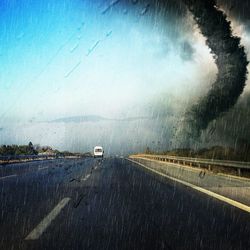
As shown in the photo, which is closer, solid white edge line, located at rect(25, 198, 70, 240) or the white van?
solid white edge line, located at rect(25, 198, 70, 240)

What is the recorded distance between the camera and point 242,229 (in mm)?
7438

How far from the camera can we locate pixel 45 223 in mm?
7898

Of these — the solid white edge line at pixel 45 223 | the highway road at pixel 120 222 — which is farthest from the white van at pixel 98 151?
the solid white edge line at pixel 45 223

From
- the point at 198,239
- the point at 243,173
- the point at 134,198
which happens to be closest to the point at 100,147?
the point at 243,173

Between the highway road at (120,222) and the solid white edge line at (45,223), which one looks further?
the solid white edge line at (45,223)

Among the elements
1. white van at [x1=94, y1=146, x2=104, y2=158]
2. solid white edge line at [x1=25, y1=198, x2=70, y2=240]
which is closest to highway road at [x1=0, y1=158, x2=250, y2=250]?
solid white edge line at [x1=25, y1=198, x2=70, y2=240]

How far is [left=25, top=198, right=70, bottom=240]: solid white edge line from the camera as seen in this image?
6870 millimetres

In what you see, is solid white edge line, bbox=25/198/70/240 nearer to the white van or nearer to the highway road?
the highway road

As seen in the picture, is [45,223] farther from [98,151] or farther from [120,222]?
[98,151]

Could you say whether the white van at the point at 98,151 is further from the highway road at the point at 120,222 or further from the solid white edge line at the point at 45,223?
the solid white edge line at the point at 45,223

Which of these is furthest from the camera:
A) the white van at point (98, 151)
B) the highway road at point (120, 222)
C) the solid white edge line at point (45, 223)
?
the white van at point (98, 151)

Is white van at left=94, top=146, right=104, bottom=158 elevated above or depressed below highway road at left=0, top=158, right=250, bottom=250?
above

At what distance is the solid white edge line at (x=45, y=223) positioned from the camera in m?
6.87

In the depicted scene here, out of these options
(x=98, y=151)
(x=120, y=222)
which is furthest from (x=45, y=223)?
(x=98, y=151)
